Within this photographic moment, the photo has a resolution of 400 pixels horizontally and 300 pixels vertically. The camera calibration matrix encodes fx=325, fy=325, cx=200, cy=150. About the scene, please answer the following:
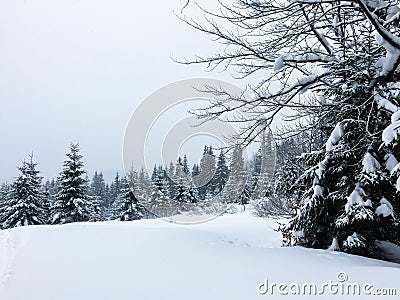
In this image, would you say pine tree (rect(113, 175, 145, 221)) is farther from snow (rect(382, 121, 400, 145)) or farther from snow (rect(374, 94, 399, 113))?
snow (rect(382, 121, 400, 145))

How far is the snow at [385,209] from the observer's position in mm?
4461

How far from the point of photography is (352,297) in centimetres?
235

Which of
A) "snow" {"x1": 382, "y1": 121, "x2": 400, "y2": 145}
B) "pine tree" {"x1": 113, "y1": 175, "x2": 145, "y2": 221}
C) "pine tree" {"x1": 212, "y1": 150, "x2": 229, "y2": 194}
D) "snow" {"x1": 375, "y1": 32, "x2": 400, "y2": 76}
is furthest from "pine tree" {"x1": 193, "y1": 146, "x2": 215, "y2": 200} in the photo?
"snow" {"x1": 382, "y1": 121, "x2": 400, "y2": 145}

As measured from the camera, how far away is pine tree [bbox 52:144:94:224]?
20484 millimetres

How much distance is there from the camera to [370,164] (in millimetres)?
4613

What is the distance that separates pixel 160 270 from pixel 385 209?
327 cm

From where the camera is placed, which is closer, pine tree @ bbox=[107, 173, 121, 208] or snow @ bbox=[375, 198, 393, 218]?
snow @ bbox=[375, 198, 393, 218]

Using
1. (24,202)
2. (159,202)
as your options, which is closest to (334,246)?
(24,202)

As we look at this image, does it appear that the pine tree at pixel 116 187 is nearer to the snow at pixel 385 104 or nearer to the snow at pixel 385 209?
the snow at pixel 385 209

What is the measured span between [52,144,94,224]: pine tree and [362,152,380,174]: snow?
18.8 metres

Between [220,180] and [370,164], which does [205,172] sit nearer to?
[220,180]

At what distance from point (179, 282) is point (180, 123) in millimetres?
A: 5355

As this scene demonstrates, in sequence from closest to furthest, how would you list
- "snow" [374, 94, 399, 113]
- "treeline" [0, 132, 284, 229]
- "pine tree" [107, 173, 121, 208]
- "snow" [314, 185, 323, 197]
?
"snow" [374, 94, 399, 113], "snow" [314, 185, 323, 197], "treeline" [0, 132, 284, 229], "pine tree" [107, 173, 121, 208]

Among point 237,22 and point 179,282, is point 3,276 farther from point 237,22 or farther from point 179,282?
point 237,22
